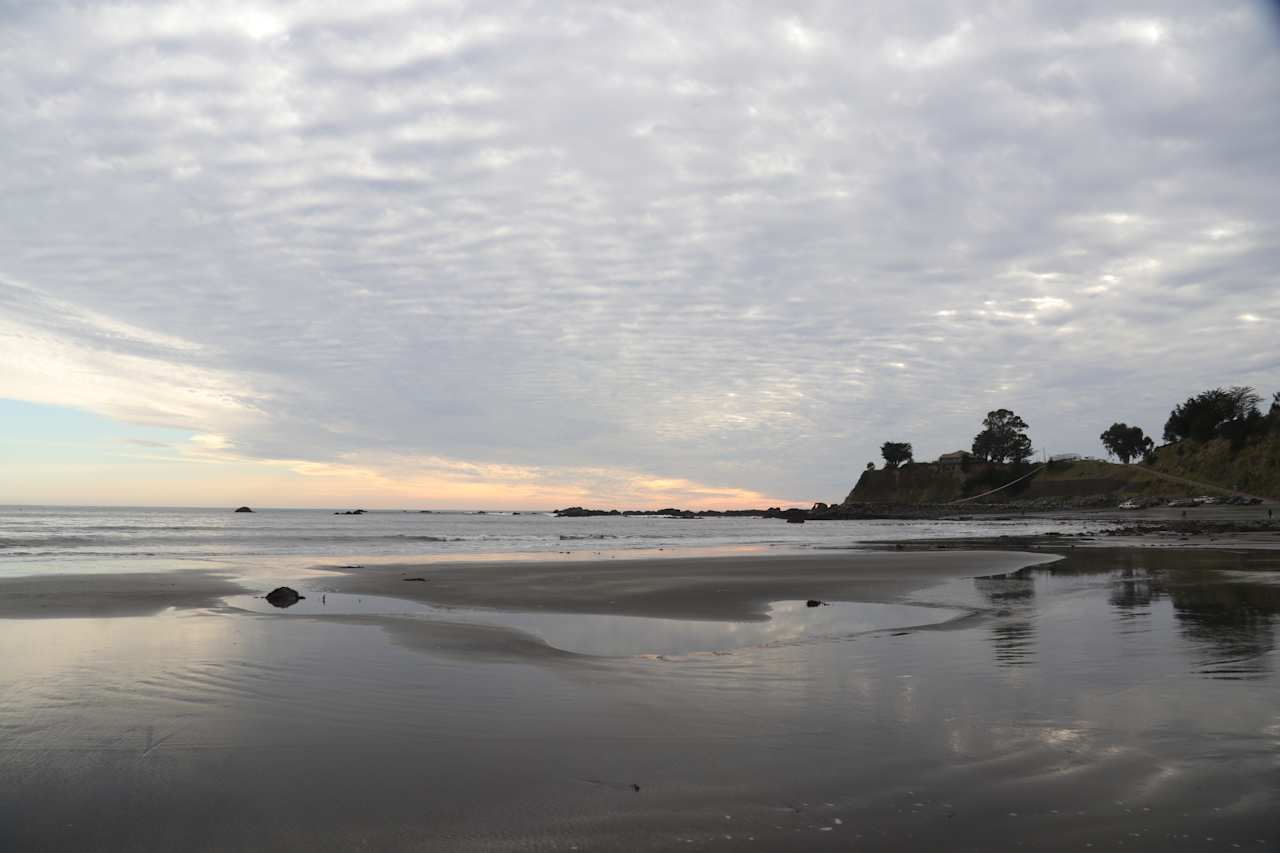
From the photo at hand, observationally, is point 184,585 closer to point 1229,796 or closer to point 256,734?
point 256,734

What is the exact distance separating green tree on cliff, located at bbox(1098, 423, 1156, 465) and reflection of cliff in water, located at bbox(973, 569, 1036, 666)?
148128mm

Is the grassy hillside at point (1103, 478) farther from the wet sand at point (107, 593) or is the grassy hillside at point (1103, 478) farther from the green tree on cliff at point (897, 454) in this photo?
the wet sand at point (107, 593)

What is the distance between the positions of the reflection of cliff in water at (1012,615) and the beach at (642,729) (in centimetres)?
10

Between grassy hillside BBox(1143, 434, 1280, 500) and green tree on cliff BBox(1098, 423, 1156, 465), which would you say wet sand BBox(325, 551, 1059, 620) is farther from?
green tree on cliff BBox(1098, 423, 1156, 465)

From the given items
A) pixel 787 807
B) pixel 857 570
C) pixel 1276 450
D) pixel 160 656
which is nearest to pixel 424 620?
pixel 160 656

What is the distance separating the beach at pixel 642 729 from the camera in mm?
4980

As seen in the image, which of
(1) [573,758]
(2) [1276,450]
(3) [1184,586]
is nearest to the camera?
(1) [573,758]

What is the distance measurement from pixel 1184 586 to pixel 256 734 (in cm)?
1889

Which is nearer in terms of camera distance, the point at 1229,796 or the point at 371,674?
the point at 1229,796

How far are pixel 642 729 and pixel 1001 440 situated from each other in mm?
162633

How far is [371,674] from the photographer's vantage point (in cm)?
942

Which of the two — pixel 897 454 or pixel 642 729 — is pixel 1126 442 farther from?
pixel 642 729

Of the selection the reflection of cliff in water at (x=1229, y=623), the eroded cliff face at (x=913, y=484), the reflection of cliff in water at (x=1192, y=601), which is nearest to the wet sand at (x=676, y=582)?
the reflection of cliff in water at (x=1192, y=601)

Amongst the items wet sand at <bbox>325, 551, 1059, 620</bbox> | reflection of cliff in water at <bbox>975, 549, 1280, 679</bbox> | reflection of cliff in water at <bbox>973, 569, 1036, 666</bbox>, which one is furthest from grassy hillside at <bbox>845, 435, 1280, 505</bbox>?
reflection of cliff in water at <bbox>973, 569, 1036, 666</bbox>
